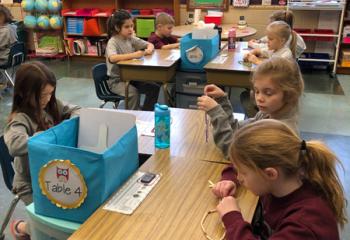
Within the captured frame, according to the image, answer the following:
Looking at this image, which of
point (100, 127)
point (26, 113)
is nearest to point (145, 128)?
point (100, 127)

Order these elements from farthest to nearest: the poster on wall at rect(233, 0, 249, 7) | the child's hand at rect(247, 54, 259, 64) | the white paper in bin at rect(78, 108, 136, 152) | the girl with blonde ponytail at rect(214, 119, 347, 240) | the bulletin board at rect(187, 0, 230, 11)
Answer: the bulletin board at rect(187, 0, 230, 11) < the poster on wall at rect(233, 0, 249, 7) < the child's hand at rect(247, 54, 259, 64) < the white paper in bin at rect(78, 108, 136, 152) < the girl with blonde ponytail at rect(214, 119, 347, 240)

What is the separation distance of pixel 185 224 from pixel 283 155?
35cm

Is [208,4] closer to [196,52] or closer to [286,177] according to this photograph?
[196,52]

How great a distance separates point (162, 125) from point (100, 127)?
0.26 m

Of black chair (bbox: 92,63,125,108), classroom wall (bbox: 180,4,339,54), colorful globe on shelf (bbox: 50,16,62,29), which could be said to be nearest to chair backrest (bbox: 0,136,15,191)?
black chair (bbox: 92,63,125,108)

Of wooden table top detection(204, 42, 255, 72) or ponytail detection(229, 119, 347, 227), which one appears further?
wooden table top detection(204, 42, 255, 72)

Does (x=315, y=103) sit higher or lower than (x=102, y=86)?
lower

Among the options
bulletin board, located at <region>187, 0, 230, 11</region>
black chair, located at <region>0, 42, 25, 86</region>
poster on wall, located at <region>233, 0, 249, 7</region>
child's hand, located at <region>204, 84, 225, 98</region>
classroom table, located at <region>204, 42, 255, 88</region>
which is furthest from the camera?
bulletin board, located at <region>187, 0, 230, 11</region>

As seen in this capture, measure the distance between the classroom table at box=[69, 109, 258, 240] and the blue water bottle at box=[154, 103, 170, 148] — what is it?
0.04 metres

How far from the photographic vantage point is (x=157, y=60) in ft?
11.2

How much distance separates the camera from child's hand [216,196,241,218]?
3.76 feet

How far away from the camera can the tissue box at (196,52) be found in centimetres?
333

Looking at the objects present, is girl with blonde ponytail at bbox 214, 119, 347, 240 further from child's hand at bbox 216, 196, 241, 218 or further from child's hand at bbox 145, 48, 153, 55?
child's hand at bbox 145, 48, 153, 55

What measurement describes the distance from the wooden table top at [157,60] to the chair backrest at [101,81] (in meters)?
0.21
